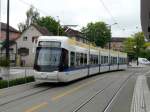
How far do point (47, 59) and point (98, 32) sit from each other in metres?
92.6

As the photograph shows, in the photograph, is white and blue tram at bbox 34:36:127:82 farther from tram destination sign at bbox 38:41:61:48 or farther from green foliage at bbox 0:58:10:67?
green foliage at bbox 0:58:10:67

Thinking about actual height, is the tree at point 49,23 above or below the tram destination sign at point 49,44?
above

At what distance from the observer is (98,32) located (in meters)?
116

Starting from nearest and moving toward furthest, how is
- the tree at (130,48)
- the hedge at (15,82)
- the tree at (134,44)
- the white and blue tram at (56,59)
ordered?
the hedge at (15,82) → the white and blue tram at (56,59) → the tree at (130,48) → the tree at (134,44)

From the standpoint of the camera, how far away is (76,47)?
27.9 metres

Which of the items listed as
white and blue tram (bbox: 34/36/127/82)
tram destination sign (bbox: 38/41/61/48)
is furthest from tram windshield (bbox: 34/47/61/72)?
tram destination sign (bbox: 38/41/61/48)

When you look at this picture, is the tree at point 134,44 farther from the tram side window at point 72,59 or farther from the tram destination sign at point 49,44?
the tram destination sign at point 49,44

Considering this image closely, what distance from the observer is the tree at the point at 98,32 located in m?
112

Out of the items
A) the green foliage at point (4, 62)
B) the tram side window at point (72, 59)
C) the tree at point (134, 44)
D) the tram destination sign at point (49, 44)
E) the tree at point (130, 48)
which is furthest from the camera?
the tree at point (134, 44)

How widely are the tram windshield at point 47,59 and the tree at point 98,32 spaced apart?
85311 millimetres

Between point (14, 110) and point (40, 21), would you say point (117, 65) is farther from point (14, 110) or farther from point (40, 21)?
point (40, 21)

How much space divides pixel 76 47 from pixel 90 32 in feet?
299

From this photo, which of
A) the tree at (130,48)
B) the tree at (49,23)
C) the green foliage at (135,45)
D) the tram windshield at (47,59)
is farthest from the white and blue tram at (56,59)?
the green foliage at (135,45)

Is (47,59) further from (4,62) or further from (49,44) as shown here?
(4,62)
